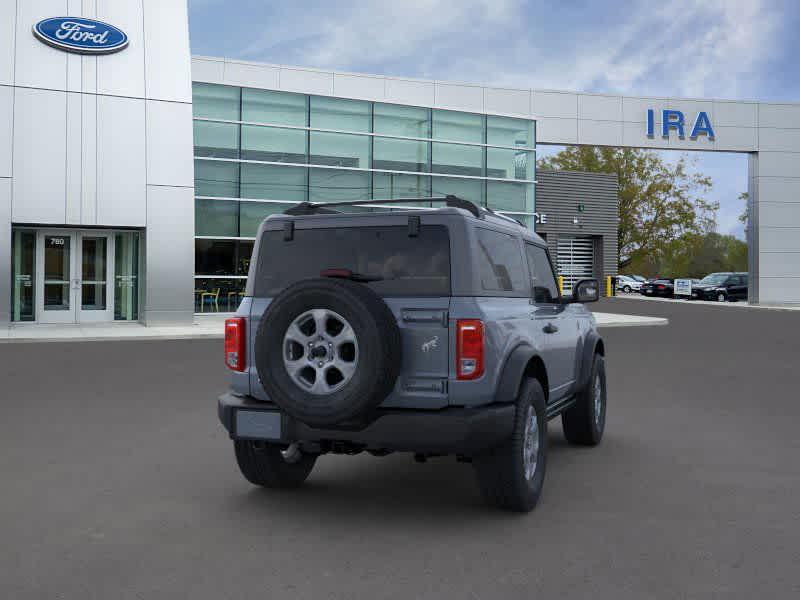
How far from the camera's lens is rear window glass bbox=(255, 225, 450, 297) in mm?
5234

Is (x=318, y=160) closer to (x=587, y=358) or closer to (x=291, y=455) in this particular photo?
(x=587, y=358)

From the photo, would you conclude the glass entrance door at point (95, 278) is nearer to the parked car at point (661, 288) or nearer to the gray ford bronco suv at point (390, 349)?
the gray ford bronco suv at point (390, 349)

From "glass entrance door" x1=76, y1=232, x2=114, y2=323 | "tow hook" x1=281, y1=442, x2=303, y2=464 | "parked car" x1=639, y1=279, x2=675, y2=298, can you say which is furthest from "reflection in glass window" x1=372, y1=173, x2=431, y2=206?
"parked car" x1=639, y1=279, x2=675, y2=298

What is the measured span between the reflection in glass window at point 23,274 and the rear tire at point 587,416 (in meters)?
20.3

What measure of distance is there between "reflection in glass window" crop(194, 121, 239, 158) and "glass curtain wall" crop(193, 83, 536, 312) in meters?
0.03

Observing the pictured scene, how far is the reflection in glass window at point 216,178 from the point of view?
27.6 meters

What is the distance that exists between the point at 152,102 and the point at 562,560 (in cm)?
2232

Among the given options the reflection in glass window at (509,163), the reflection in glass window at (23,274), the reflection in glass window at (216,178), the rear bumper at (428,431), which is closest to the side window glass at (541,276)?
the rear bumper at (428,431)

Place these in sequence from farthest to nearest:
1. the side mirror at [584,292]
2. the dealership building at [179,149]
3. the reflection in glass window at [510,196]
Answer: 1. the reflection in glass window at [510,196]
2. the dealership building at [179,149]
3. the side mirror at [584,292]

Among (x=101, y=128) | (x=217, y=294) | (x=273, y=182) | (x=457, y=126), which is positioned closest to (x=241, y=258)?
(x=217, y=294)

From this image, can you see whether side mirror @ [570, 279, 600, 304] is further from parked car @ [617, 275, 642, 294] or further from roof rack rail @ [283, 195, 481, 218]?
parked car @ [617, 275, 642, 294]

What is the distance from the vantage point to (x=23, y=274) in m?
24.3

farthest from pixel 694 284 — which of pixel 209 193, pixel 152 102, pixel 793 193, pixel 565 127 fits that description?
pixel 152 102

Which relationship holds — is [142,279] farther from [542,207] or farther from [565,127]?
[542,207]
